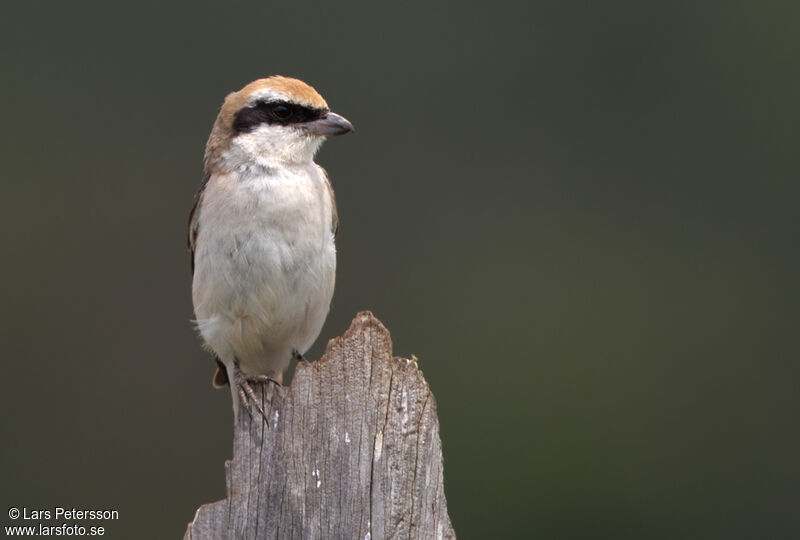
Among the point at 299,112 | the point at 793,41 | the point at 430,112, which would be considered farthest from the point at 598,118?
the point at 299,112

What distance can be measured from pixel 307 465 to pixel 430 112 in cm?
681

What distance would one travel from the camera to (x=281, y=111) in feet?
15.9

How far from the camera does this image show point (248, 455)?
3.53 metres

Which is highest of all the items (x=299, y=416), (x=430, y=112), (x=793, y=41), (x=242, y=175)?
(x=793, y=41)

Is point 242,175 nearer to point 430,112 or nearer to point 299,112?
point 299,112

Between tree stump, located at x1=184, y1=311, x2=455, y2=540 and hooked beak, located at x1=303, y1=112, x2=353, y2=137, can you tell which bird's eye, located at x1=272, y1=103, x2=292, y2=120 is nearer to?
hooked beak, located at x1=303, y1=112, x2=353, y2=137

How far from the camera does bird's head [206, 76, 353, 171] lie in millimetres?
4840

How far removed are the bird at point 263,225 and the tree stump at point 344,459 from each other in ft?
3.82

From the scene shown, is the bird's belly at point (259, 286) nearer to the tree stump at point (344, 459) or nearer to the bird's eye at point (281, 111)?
the bird's eye at point (281, 111)

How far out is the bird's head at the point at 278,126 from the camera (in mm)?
4840

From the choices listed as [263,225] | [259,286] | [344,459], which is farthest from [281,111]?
[344,459]

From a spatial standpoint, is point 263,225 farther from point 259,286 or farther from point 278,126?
point 278,126

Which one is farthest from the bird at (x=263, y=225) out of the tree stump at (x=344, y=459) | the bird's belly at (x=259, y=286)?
the tree stump at (x=344, y=459)

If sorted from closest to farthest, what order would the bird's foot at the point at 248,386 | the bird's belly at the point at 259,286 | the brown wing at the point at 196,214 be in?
1. the bird's foot at the point at 248,386
2. the bird's belly at the point at 259,286
3. the brown wing at the point at 196,214
